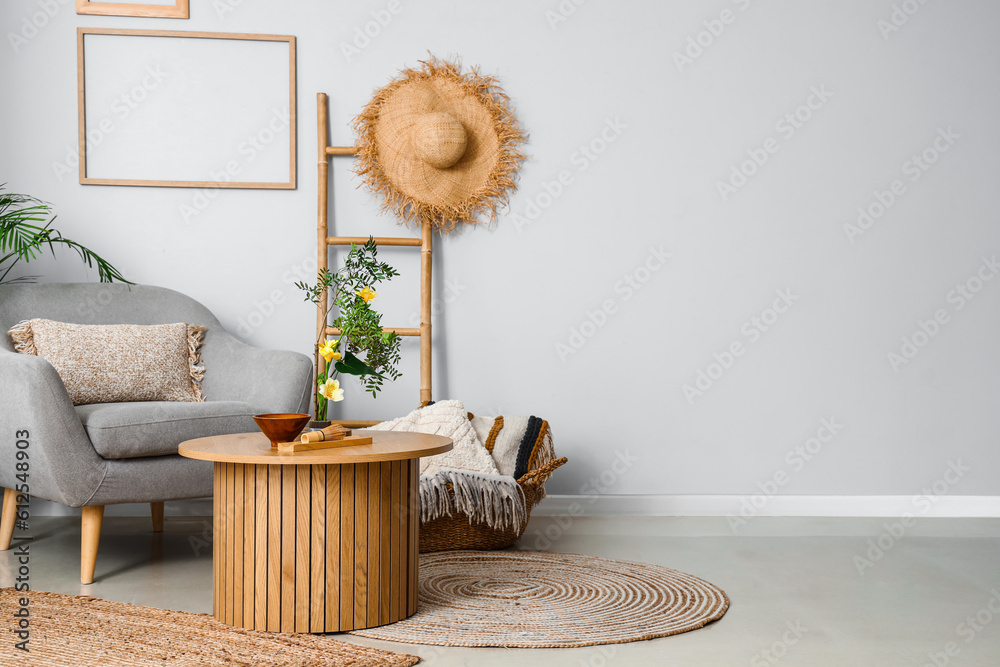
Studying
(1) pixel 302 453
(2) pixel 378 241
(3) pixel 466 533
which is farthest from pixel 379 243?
(1) pixel 302 453

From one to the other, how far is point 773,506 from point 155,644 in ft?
7.05

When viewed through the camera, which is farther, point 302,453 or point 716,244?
point 716,244

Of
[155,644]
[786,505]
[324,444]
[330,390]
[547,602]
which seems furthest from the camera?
[786,505]

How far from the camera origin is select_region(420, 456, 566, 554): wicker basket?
238 centimetres

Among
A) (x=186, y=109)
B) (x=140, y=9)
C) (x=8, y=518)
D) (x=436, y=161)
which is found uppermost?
(x=140, y=9)

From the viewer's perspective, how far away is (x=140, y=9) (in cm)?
285

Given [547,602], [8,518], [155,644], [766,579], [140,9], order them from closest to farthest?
[155,644], [547,602], [766,579], [8,518], [140,9]

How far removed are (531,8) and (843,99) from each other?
3.89 feet

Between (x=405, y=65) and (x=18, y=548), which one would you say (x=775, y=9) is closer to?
(x=405, y=65)

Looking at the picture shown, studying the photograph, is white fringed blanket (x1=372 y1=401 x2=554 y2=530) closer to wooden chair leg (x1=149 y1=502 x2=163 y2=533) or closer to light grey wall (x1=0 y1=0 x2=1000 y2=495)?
light grey wall (x1=0 y1=0 x2=1000 y2=495)

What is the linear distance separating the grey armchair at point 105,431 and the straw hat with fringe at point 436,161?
79 cm

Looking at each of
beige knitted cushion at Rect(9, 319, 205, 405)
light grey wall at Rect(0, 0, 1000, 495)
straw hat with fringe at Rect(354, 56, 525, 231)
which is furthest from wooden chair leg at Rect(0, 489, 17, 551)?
straw hat with fringe at Rect(354, 56, 525, 231)

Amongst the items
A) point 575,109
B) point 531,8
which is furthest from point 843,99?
point 531,8

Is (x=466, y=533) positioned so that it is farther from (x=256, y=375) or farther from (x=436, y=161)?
(x=436, y=161)
